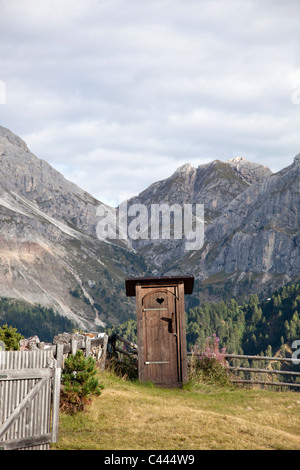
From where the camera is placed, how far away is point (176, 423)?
13.1m

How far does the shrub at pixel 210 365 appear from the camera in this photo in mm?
20594

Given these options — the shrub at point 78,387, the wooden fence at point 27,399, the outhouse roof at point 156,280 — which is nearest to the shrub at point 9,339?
the shrub at point 78,387

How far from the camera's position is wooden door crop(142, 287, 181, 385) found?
65.0 ft

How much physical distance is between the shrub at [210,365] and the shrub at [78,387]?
723 cm

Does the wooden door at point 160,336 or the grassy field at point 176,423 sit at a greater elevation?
the wooden door at point 160,336

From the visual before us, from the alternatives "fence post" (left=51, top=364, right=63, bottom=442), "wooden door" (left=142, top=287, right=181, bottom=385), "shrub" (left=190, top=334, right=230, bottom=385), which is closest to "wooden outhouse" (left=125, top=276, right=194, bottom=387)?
"wooden door" (left=142, top=287, right=181, bottom=385)

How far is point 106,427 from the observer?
12703mm

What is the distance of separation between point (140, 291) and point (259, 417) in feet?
23.1

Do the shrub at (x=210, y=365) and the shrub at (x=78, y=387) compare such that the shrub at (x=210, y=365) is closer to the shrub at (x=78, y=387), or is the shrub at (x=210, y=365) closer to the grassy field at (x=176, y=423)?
the grassy field at (x=176, y=423)

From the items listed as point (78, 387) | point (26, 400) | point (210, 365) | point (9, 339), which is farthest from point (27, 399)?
point (210, 365)

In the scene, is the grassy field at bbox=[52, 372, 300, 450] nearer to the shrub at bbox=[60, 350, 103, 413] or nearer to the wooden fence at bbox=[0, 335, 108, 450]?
the shrub at bbox=[60, 350, 103, 413]

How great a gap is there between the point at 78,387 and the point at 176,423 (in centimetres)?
269

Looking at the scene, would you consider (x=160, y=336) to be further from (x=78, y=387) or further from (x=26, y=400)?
(x=26, y=400)

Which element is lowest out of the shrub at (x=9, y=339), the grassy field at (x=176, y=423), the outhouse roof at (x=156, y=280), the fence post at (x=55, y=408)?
the grassy field at (x=176, y=423)
